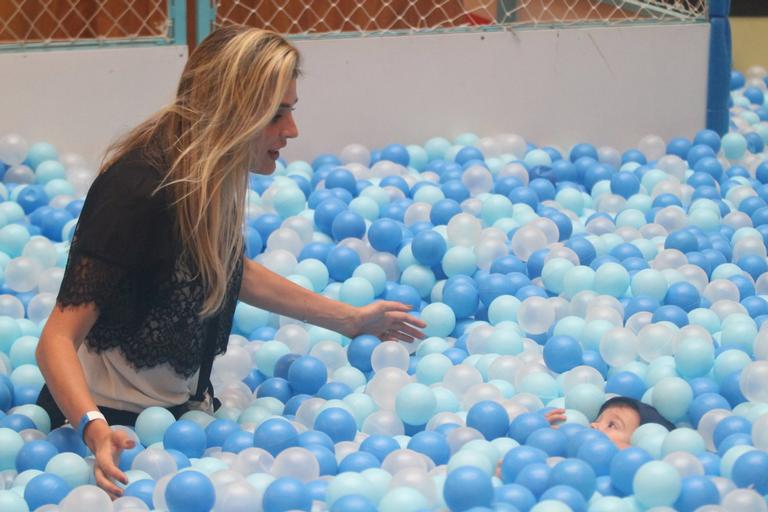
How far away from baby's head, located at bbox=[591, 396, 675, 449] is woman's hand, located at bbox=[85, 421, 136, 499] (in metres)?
0.88

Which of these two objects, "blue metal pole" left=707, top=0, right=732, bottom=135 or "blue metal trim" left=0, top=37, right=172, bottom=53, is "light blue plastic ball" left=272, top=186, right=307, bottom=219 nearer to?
"blue metal trim" left=0, top=37, right=172, bottom=53

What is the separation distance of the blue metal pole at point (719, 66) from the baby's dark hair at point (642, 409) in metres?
2.17

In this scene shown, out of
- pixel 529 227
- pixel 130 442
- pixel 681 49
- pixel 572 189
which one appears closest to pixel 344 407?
pixel 130 442

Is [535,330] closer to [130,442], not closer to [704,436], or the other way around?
[704,436]

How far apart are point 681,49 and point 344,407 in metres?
2.37

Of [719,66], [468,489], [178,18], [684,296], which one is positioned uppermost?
[719,66]

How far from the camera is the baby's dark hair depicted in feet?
7.90

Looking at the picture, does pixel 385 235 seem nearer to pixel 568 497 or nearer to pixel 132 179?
pixel 132 179

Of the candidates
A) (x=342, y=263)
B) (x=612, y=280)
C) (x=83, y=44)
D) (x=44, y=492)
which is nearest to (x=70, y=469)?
(x=44, y=492)

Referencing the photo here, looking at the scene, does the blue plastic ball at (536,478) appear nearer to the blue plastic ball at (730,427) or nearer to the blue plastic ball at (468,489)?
the blue plastic ball at (468,489)

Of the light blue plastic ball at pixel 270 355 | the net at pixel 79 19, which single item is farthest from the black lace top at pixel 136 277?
the net at pixel 79 19

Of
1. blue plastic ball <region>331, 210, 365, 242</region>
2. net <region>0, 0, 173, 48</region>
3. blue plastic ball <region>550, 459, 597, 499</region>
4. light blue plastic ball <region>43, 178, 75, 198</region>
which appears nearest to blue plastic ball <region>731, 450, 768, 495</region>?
blue plastic ball <region>550, 459, 597, 499</region>

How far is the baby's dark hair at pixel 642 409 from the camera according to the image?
94.8 inches

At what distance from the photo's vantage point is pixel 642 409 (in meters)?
2.42
